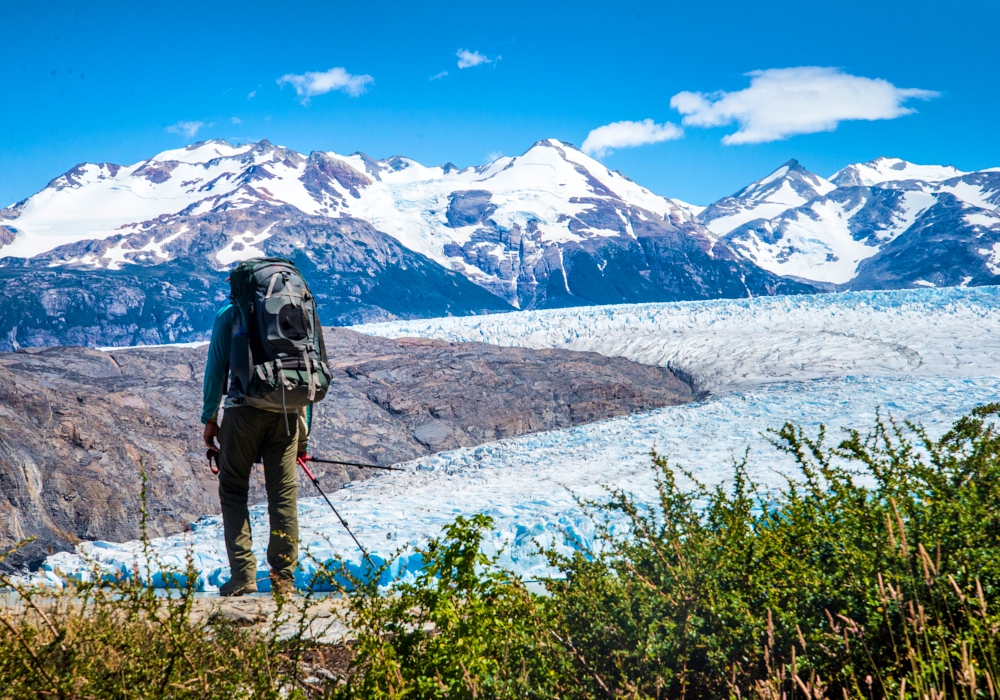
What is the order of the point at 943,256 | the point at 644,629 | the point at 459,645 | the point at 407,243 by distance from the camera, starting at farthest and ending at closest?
the point at 943,256 → the point at 407,243 → the point at 644,629 → the point at 459,645

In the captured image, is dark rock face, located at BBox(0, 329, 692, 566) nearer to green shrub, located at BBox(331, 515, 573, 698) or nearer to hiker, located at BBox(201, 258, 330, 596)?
hiker, located at BBox(201, 258, 330, 596)

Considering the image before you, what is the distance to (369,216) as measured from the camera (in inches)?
4806

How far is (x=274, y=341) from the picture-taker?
11.6 ft

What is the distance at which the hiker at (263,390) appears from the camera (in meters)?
3.55

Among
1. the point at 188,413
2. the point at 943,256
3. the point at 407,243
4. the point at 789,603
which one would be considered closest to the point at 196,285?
the point at 407,243

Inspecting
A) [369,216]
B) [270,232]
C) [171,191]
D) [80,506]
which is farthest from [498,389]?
[171,191]

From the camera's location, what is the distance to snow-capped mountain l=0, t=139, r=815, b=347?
95.4 metres

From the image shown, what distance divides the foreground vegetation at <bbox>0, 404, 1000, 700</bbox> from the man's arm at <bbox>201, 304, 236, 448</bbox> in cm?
125

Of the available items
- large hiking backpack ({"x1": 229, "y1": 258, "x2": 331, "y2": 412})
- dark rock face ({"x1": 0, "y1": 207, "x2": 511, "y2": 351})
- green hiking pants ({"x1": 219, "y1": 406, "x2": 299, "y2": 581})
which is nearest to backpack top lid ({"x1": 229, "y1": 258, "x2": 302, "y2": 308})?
large hiking backpack ({"x1": 229, "y1": 258, "x2": 331, "y2": 412})

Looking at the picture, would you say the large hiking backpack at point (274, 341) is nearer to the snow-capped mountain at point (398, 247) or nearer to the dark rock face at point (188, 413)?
the dark rock face at point (188, 413)

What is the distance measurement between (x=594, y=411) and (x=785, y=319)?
28.2 ft

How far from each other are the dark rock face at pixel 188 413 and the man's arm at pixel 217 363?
0.95 m

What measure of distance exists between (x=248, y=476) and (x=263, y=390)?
0.58 m

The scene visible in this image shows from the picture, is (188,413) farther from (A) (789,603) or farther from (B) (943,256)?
(B) (943,256)
